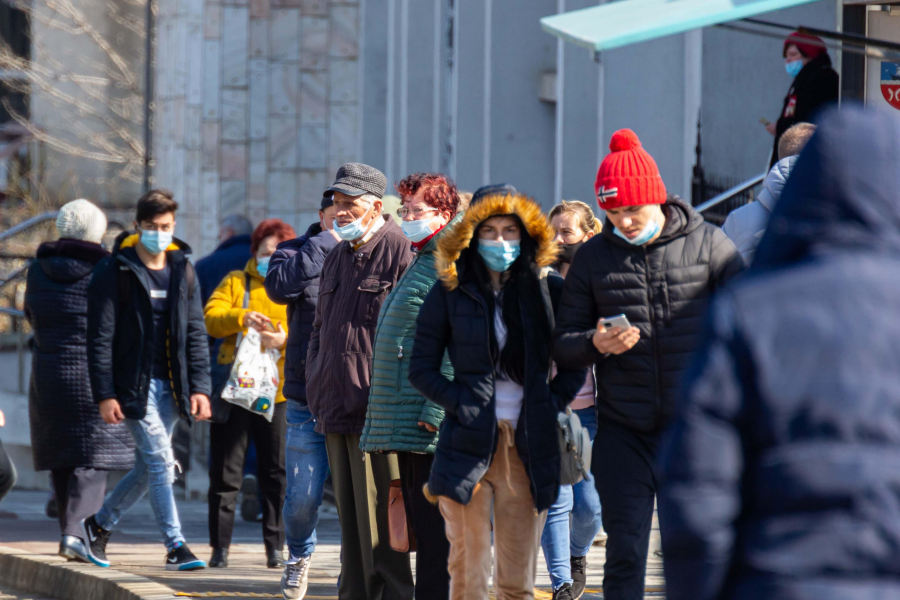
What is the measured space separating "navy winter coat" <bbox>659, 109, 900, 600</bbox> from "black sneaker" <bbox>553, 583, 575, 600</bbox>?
380 cm

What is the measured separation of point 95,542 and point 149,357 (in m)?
1.11

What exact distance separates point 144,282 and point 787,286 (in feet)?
18.5

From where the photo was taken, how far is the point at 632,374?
4.89 meters

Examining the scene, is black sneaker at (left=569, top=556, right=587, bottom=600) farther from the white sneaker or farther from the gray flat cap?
the gray flat cap

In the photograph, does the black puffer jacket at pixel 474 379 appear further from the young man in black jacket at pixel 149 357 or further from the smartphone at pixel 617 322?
the young man in black jacket at pixel 149 357

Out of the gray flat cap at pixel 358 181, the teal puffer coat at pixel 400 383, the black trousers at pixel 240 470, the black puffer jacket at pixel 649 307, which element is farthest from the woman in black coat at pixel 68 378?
the black puffer jacket at pixel 649 307

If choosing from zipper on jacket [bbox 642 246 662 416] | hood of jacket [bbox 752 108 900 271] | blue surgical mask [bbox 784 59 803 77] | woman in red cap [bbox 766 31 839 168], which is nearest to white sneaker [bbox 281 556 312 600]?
zipper on jacket [bbox 642 246 662 416]

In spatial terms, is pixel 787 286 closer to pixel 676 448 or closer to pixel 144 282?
pixel 676 448

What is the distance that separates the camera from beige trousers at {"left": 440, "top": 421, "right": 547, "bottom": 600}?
505 cm

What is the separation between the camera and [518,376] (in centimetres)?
512

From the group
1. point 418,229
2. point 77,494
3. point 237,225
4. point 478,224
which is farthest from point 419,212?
point 237,225

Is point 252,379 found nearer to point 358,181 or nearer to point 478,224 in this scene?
point 358,181

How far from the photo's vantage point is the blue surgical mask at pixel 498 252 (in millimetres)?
5168

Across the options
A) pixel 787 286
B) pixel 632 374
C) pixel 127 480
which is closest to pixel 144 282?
pixel 127 480
